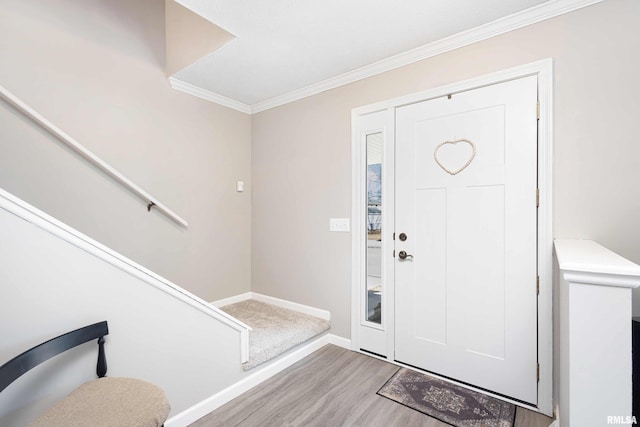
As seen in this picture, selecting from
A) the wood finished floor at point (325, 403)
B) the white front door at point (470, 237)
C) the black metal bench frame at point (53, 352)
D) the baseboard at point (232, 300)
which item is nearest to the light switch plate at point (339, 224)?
the white front door at point (470, 237)

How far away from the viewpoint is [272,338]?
2.40m

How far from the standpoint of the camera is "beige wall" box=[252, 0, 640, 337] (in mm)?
1630

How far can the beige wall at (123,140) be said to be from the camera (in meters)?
2.05

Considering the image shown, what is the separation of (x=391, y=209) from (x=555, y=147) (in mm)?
1144

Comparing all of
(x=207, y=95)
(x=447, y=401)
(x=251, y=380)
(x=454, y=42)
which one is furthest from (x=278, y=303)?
(x=454, y=42)

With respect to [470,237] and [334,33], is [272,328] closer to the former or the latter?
[470,237]

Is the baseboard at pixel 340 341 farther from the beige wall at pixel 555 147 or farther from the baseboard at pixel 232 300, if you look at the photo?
the baseboard at pixel 232 300

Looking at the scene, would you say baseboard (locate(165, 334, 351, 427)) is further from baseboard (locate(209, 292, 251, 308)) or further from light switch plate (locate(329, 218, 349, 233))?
baseboard (locate(209, 292, 251, 308))

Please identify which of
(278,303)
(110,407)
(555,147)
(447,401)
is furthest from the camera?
(278,303)

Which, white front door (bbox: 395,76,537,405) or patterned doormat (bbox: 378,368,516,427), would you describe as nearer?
patterned doormat (bbox: 378,368,516,427)

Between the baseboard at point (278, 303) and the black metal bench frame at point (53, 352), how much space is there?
1.79m

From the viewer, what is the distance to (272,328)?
2.61 m

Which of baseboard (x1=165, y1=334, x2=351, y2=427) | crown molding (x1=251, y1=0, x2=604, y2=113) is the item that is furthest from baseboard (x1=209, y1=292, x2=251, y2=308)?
crown molding (x1=251, y1=0, x2=604, y2=113)

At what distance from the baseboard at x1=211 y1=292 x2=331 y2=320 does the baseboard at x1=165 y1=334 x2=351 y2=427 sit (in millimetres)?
212
